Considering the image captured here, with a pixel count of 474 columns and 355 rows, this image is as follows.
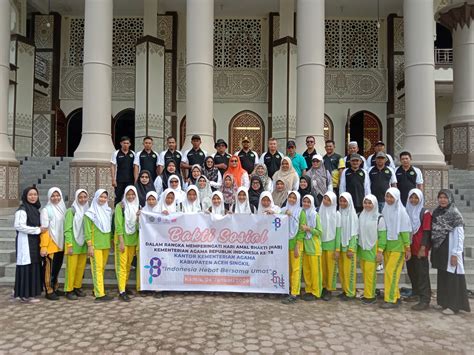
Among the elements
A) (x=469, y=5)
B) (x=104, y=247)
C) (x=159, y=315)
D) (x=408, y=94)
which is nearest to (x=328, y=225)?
(x=159, y=315)

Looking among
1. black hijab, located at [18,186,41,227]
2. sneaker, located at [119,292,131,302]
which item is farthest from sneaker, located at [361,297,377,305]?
black hijab, located at [18,186,41,227]

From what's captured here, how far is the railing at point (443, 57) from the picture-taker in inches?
551

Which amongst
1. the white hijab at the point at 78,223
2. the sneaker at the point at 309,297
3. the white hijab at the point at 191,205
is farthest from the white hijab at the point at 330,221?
the white hijab at the point at 78,223

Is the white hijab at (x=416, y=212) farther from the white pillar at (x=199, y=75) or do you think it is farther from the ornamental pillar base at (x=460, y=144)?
the ornamental pillar base at (x=460, y=144)

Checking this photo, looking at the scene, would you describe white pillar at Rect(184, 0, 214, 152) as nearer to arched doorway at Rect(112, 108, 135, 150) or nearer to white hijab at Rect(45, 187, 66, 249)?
white hijab at Rect(45, 187, 66, 249)

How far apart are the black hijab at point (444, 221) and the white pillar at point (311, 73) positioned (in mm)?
3776

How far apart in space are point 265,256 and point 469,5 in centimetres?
1098

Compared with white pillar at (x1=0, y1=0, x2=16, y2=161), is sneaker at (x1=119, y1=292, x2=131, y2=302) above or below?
below

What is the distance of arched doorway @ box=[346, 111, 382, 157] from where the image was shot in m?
15.1

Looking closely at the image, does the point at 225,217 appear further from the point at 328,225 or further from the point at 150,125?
the point at 150,125

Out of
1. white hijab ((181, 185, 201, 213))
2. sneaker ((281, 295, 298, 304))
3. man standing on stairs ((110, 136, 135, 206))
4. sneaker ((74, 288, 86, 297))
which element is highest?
man standing on stairs ((110, 136, 135, 206))

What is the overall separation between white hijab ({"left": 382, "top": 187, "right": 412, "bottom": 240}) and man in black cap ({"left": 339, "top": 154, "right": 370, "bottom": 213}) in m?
0.84

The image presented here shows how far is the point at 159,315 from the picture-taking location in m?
4.62

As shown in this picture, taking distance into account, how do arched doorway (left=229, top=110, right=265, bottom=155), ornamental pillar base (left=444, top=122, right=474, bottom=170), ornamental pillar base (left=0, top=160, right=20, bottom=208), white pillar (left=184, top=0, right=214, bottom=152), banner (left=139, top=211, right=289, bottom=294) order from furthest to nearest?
arched doorway (left=229, top=110, right=265, bottom=155)
ornamental pillar base (left=444, top=122, right=474, bottom=170)
ornamental pillar base (left=0, top=160, right=20, bottom=208)
white pillar (left=184, top=0, right=214, bottom=152)
banner (left=139, top=211, right=289, bottom=294)
